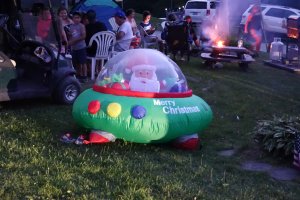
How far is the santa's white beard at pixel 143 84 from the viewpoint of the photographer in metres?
6.48

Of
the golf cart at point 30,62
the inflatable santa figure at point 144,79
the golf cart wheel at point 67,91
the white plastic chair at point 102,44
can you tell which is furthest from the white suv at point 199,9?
the inflatable santa figure at point 144,79

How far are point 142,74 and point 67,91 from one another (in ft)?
7.86

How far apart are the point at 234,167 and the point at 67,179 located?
79.7 inches

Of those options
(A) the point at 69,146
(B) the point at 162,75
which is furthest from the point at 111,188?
(B) the point at 162,75

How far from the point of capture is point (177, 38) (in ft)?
47.6

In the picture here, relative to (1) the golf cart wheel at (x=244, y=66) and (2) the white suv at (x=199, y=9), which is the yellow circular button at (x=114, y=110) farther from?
(2) the white suv at (x=199, y=9)

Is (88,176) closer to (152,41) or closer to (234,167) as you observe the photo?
(234,167)

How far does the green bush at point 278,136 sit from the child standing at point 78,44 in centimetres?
506

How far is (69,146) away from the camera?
6.08 m

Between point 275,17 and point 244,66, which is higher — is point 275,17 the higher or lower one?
the higher one

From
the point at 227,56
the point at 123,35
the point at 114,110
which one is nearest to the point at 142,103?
the point at 114,110

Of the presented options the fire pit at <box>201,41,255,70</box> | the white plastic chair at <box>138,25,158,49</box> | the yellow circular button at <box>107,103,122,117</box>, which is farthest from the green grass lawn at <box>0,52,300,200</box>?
the white plastic chair at <box>138,25,158,49</box>

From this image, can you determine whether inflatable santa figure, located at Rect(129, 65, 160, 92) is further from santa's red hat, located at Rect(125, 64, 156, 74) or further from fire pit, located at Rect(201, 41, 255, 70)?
fire pit, located at Rect(201, 41, 255, 70)

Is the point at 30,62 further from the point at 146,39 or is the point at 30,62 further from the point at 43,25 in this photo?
the point at 146,39
